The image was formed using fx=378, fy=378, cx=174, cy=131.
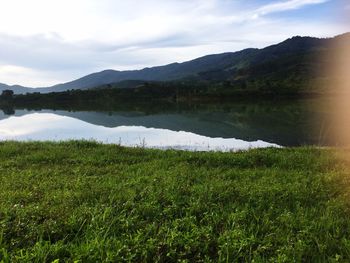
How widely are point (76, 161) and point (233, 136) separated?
18173 mm

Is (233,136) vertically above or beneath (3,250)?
beneath

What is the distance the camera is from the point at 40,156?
40.7ft

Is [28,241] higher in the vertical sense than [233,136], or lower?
higher

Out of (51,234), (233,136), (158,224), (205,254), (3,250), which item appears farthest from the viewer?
(233,136)

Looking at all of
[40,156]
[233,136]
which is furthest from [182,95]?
[40,156]

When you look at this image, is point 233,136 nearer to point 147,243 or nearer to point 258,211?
point 258,211

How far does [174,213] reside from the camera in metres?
6.55

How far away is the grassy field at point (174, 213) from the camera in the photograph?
5.07m

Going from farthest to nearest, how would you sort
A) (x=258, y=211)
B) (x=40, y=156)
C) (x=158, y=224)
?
(x=40, y=156)
(x=258, y=211)
(x=158, y=224)

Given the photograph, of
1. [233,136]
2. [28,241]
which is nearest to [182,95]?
[233,136]

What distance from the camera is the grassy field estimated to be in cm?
507

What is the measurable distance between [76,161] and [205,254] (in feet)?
25.0

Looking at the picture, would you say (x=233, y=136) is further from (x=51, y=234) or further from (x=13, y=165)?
(x=51, y=234)

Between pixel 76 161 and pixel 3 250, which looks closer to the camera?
pixel 3 250
